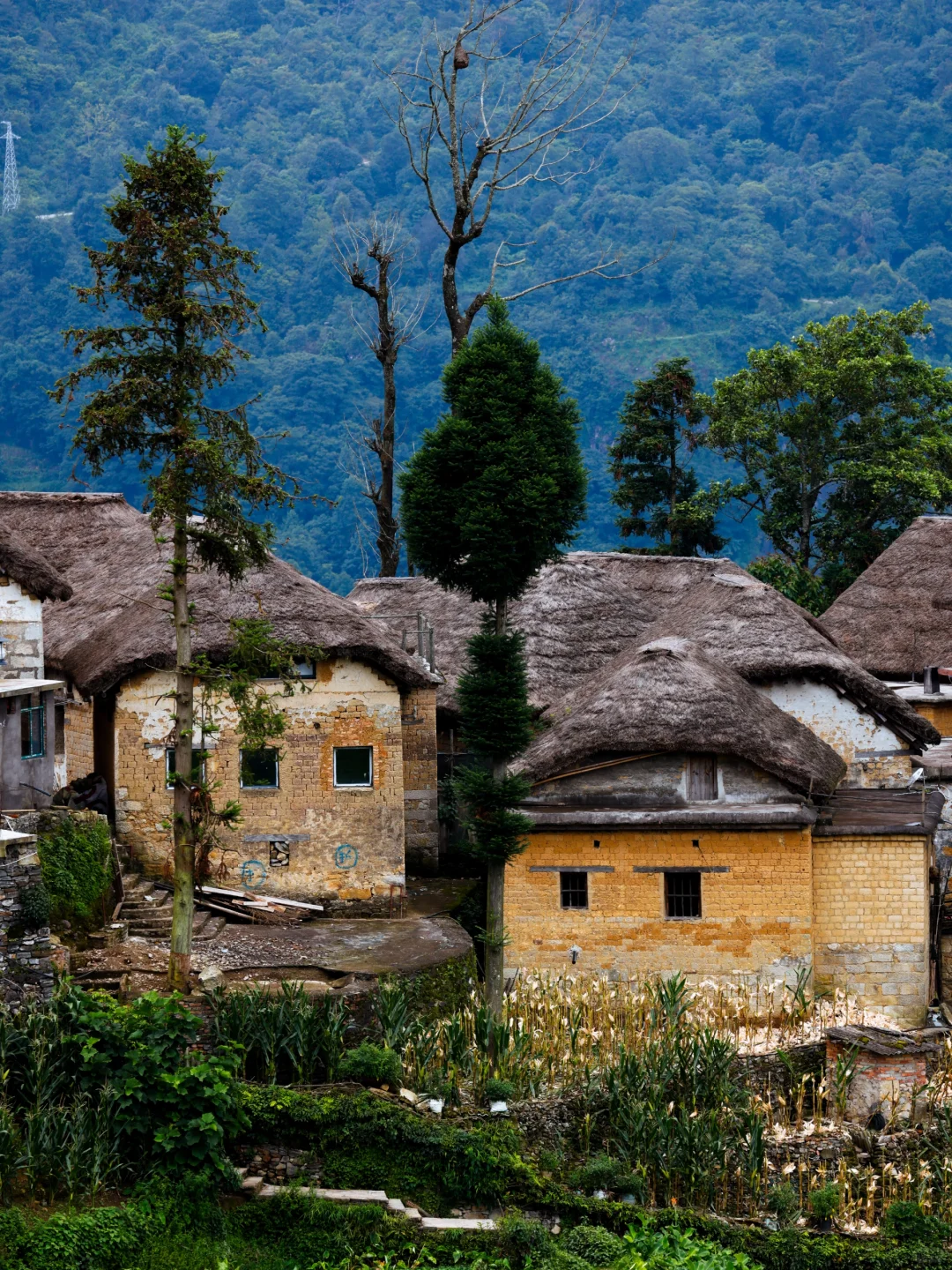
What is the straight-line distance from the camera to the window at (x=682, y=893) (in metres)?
22.4

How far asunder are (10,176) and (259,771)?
7904 cm

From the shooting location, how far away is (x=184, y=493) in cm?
1716

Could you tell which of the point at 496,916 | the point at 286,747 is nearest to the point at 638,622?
the point at 286,747

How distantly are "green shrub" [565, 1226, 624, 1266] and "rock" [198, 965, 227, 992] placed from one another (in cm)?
470

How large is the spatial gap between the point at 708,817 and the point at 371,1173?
7902mm

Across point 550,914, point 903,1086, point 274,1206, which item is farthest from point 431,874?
point 274,1206

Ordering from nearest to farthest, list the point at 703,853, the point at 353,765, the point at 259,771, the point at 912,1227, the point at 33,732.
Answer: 1. the point at 912,1227
2. the point at 33,732
3. the point at 703,853
4. the point at 259,771
5. the point at 353,765

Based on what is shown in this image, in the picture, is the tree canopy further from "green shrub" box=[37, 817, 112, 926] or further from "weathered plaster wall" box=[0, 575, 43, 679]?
"green shrub" box=[37, 817, 112, 926]

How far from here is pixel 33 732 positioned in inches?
828

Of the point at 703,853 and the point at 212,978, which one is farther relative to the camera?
the point at 703,853

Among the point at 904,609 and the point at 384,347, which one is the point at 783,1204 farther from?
the point at 384,347

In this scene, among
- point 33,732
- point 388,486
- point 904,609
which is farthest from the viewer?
point 388,486

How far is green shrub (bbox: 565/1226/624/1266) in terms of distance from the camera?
50.8ft

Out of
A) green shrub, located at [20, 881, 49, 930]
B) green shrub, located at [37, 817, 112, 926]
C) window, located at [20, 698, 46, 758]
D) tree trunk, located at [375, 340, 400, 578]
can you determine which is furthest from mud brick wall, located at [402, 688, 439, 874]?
green shrub, located at [20, 881, 49, 930]
